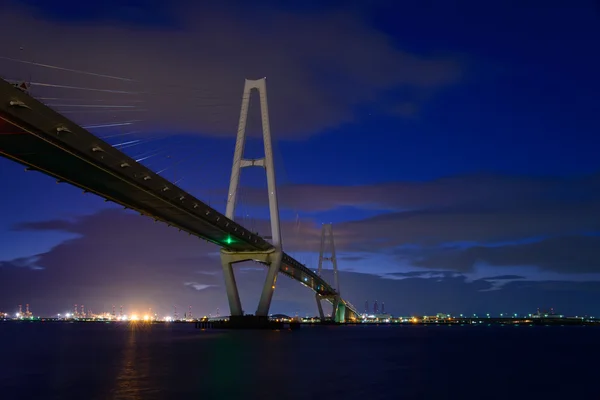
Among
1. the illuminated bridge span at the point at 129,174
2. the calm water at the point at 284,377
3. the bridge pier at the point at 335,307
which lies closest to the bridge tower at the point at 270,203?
the illuminated bridge span at the point at 129,174

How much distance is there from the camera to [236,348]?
46.1m

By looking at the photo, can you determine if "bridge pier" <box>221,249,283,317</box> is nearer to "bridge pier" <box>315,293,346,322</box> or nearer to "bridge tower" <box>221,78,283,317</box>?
"bridge tower" <box>221,78,283,317</box>

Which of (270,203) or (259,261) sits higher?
(270,203)

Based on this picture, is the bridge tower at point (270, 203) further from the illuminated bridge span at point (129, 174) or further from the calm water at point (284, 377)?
the calm water at point (284, 377)

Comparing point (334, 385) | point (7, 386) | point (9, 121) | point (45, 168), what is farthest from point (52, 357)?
point (334, 385)

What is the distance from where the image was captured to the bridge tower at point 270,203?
6775 centimetres

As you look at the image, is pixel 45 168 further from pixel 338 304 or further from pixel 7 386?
pixel 338 304

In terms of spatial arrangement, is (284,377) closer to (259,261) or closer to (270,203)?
(270,203)

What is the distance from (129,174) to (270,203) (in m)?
30.0

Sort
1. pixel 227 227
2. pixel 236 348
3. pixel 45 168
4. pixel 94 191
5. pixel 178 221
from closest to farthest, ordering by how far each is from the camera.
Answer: pixel 45 168 → pixel 94 191 → pixel 236 348 → pixel 178 221 → pixel 227 227

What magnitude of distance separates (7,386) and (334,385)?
1377 centimetres

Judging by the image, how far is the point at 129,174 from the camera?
3825 cm

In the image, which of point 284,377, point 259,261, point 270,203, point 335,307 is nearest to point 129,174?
point 284,377

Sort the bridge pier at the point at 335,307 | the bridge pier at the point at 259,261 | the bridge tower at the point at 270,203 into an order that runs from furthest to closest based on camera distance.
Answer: the bridge pier at the point at 335,307
the bridge pier at the point at 259,261
the bridge tower at the point at 270,203
